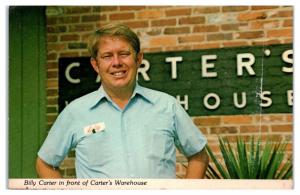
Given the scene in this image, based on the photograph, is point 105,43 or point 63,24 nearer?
point 105,43

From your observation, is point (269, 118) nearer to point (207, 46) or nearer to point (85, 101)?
point (207, 46)

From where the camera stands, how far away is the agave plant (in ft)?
15.6

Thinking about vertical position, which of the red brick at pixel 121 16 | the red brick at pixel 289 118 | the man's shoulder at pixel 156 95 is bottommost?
the red brick at pixel 289 118

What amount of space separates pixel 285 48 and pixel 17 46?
200 cm

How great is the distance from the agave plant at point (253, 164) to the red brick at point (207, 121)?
0.20 meters

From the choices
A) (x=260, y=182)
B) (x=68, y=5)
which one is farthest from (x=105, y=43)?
(x=260, y=182)

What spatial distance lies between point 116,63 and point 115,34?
23 centimetres

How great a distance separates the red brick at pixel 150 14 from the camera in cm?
496

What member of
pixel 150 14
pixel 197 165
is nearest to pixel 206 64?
pixel 150 14

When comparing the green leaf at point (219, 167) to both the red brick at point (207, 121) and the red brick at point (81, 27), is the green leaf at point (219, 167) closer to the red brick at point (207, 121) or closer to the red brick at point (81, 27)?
the red brick at point (207, 121)

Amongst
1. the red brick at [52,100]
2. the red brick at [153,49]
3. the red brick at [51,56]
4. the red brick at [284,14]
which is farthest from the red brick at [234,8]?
the red brick at [52,100]

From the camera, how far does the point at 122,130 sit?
476 cm
